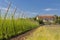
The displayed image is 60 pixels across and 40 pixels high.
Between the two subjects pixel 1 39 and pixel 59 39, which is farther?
pixel 59 39

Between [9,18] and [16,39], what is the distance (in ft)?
11.6

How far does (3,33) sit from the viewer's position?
10.1 meters

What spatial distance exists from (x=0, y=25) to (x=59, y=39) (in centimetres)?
352

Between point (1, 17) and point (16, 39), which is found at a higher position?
point (1, 17)

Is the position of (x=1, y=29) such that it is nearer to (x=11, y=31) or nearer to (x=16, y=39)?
(x=16, y=39)

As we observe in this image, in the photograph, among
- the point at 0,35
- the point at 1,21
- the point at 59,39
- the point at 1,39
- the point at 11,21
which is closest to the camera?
the point at 1,39

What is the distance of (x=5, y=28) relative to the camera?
10.8m

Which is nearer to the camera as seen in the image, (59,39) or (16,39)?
(16,39)

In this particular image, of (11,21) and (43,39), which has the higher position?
(11,21)

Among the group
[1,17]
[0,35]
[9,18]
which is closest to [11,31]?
[9,18]

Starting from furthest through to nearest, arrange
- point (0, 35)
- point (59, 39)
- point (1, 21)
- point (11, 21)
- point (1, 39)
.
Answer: point (11, 21) → point (59, 39) → point (1, 21) → point (0, 35) → point (1, 39)

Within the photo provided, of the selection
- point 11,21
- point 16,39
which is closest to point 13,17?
point 11,21

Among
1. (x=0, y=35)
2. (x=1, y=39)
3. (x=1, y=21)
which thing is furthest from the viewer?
(x=1, y=21)

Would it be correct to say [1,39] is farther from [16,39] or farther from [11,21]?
[11,21]
